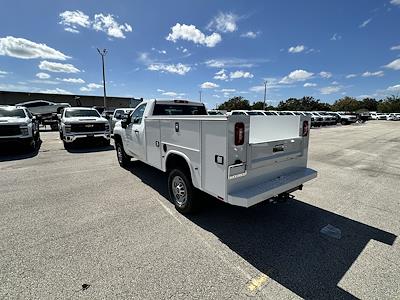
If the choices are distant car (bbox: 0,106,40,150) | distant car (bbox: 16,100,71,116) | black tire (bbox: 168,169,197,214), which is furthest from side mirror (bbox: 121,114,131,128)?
distant car (bbox: 16,100,71,116)

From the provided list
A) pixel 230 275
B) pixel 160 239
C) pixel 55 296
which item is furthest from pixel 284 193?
pixel 55 296

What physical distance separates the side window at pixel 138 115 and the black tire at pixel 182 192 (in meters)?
2.01

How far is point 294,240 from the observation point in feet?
10.7

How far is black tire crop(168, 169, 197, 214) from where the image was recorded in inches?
148

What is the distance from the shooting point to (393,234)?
11.3 feet

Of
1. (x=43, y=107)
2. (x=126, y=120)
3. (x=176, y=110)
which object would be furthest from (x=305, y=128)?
(x=43, y=107)

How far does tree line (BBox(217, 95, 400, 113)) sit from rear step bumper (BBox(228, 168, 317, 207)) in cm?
8207

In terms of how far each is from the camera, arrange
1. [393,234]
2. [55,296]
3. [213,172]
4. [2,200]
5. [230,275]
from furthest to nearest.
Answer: [2,200] < [393,234] < [213,172] < [230,275] < [55,296]

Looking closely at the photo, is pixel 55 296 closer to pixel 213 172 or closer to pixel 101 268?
pixel 101 268

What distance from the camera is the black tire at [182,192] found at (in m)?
3.77

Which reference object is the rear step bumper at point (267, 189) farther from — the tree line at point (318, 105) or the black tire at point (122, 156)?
the tree line at point (318, 105)

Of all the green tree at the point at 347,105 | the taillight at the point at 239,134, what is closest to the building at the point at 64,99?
the taillight at the point at 239,134

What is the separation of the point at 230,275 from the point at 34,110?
98.5 ft

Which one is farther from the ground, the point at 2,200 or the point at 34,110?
the point at 34,110
